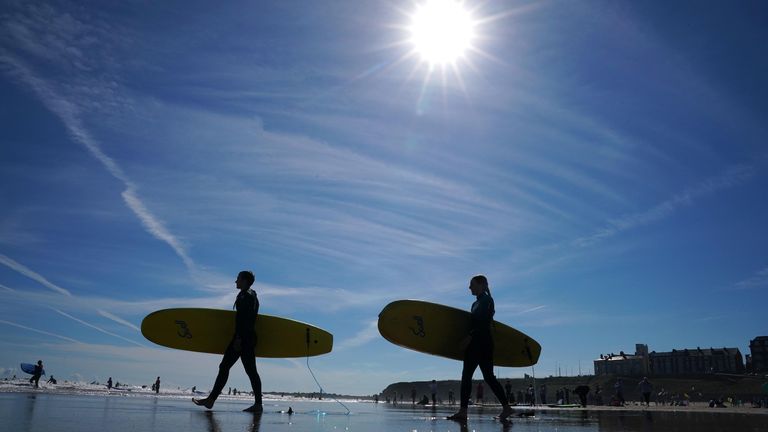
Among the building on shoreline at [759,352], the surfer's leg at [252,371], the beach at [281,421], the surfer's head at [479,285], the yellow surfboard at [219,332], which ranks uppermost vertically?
the building on shoreline at [759,352]

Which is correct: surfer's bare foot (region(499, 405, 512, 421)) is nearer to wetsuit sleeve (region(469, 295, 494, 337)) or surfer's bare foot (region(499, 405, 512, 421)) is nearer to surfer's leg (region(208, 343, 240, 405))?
wetsuit sleeve (region(469, 295, 494, 337))

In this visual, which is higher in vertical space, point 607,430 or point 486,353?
point 486,353

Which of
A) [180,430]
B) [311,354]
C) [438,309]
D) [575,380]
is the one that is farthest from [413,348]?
[575,380]

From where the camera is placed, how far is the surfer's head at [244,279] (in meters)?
8.98

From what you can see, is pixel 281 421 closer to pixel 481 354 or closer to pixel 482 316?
pixel 481 354

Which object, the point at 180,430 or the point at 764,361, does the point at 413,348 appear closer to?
the point at 180,430

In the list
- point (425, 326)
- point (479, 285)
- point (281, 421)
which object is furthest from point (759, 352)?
point (281, 421)

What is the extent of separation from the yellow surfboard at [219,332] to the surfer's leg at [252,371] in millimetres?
3183

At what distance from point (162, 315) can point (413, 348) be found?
571 cm

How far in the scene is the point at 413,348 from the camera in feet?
37.8

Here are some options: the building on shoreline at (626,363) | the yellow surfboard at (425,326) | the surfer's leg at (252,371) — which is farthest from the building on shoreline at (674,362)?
the surfer's leg at (252,371)

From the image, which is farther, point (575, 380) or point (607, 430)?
point (575, 380)

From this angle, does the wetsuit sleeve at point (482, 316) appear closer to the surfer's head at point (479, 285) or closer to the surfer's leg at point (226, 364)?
the surfer's head at point (479, 285)

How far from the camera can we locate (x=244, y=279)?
9.02 meters
